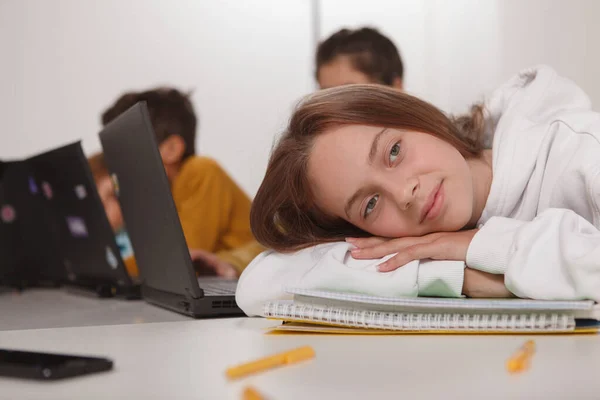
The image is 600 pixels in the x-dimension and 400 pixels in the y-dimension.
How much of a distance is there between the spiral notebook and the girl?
7 centimetres

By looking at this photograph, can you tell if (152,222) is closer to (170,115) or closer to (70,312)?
(70,312)

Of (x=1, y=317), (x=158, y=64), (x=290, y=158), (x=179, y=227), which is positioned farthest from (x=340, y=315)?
(x=158, y=64)

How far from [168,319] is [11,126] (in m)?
2.32

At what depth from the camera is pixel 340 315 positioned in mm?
708

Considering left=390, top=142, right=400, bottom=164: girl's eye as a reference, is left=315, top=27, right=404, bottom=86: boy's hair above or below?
above

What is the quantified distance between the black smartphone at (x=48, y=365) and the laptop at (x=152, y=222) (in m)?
0.40

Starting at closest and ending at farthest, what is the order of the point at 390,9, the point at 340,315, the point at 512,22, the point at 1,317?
the point at 340,315 → the point at 1,317 → the point at 512,22 → the point at 390,9

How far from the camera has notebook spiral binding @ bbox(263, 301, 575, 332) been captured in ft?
2.12

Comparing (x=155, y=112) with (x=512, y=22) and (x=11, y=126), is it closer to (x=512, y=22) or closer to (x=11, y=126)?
(x=11, y=126)

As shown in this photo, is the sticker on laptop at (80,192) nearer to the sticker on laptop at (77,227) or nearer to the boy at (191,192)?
the sticker on laptop at (77,227)

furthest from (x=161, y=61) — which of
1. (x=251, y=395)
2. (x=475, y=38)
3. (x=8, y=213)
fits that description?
(x=251, y=395)

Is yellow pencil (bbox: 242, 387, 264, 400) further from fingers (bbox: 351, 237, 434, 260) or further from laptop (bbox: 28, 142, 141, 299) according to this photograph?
laptop (bbox: 28, 142, 141, 299)

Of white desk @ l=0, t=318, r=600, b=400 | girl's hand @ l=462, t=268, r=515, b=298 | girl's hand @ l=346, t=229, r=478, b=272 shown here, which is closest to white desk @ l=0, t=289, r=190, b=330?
white desk @ l=0, t=318, r=600, b=400

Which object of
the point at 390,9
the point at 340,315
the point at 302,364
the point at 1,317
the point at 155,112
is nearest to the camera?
the point at 302,364
